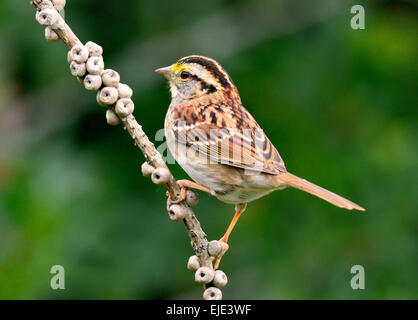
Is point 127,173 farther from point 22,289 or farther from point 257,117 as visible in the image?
point 22,289

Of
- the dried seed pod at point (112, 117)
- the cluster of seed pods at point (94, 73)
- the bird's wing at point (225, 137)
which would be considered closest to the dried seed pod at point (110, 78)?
the cluster of seed pods at point (94, 73)

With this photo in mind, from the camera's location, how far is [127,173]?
278 inches

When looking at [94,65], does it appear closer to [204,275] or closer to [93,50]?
[93,50]

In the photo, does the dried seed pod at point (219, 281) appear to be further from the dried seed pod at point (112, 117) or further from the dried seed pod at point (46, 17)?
the dried seed pod at point (46, 17)

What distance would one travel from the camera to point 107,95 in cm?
275

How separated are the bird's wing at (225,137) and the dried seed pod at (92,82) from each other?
1.67 m

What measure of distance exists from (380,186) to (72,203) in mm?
2896

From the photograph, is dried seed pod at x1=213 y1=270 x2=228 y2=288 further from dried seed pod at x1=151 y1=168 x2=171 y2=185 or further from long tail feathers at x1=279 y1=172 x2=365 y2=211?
long tail feathers at x1=279 y1=172 x2=365 y2=211

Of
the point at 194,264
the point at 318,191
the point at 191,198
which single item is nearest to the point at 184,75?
the point at 318,191

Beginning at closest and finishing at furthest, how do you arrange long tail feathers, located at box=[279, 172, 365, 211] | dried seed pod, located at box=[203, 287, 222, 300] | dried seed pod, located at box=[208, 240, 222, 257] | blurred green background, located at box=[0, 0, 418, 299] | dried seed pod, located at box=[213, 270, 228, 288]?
dried seed pod, located at box=[203, 287, 222, 300]
dried seed pod, located at box=[213, 270, 228, 288]
dried seed pod, located at box=[208, 240, 222, 257]
long tail feathers, located at box=[279, 172, 365, 211]
blurred green background, located at box=[0, 0, 418, 299]

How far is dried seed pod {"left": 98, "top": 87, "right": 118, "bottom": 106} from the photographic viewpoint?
108 inches

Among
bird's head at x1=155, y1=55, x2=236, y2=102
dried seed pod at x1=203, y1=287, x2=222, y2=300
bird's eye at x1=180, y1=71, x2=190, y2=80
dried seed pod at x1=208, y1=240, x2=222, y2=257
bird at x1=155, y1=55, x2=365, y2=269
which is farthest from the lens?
bird's eye at x1=180, y1=71, x2=190, y2=80

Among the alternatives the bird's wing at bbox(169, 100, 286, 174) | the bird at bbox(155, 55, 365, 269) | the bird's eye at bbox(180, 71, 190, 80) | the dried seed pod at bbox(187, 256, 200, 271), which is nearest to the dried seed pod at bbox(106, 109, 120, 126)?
the dried seed pod at bbox(187, 256, 200, 271)

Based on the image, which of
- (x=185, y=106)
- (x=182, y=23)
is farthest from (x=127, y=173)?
(x=185, y=106)
